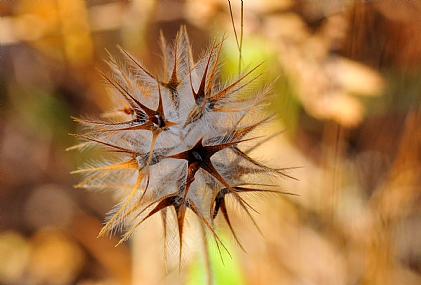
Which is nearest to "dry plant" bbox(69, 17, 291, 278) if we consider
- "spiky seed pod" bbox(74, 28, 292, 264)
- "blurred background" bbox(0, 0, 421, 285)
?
"spiky seed pod" bbox(74, 28, 292, 264)

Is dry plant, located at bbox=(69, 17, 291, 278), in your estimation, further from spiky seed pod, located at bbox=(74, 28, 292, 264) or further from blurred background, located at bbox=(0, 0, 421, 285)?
blurred background, located at bbox=(0, 0, 421, 285)

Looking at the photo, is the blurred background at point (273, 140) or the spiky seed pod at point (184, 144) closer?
the spiky seed pod at point (184, 144)

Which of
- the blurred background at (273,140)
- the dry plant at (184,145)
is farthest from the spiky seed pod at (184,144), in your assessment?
the blurred background at (273,140)

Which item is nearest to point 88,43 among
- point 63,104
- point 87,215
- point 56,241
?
point 63,104

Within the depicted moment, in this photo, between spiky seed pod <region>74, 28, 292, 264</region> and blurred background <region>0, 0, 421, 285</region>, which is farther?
blurred background <region>0, 0, 421, 285</region>

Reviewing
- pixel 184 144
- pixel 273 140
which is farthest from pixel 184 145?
pixel 273 140

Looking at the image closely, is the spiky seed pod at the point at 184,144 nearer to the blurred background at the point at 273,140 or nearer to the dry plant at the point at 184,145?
the dry plant at the point at 184,145

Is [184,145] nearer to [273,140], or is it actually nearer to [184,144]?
[184,144]

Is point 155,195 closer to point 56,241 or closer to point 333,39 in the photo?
point 333,39
